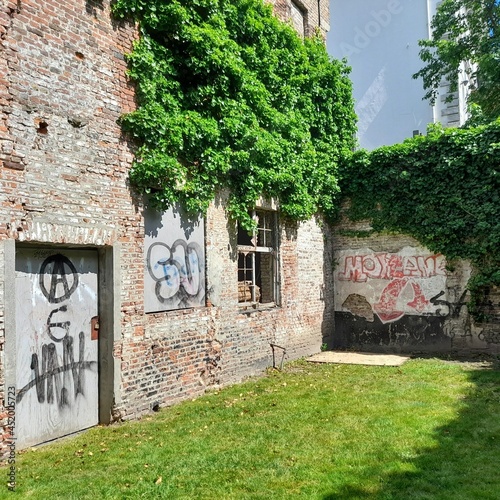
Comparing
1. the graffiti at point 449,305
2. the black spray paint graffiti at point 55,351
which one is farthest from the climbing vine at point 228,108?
the graffiti at point 449,305

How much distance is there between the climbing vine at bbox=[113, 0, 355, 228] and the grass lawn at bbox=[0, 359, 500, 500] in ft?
10.2

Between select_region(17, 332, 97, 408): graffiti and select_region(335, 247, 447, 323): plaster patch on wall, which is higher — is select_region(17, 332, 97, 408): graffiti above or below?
below

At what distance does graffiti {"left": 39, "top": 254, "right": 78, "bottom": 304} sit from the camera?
18.9 ft

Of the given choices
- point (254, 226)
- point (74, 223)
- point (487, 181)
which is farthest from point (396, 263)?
point (74, 223)

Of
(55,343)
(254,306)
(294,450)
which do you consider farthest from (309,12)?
(294,450)

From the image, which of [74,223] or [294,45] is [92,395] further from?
[294,45]

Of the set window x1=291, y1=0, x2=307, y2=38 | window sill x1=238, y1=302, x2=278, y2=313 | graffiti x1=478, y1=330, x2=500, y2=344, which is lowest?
graffiti x1=478, y1=330, x2=500, y2=344

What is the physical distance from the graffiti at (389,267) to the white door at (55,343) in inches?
291

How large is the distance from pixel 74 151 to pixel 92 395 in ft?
10.2

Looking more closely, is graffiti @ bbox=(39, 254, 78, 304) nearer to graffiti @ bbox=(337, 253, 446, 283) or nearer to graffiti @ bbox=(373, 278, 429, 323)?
graffiti @ bbox=(337, 253, 446, 283)

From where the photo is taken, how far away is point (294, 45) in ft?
34.3

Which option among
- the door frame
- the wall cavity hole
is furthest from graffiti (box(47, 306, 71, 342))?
the wall cavity hole

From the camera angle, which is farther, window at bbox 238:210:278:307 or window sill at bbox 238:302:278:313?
window at bbox 238:210:278:307

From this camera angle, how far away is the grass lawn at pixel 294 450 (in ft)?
14.0
